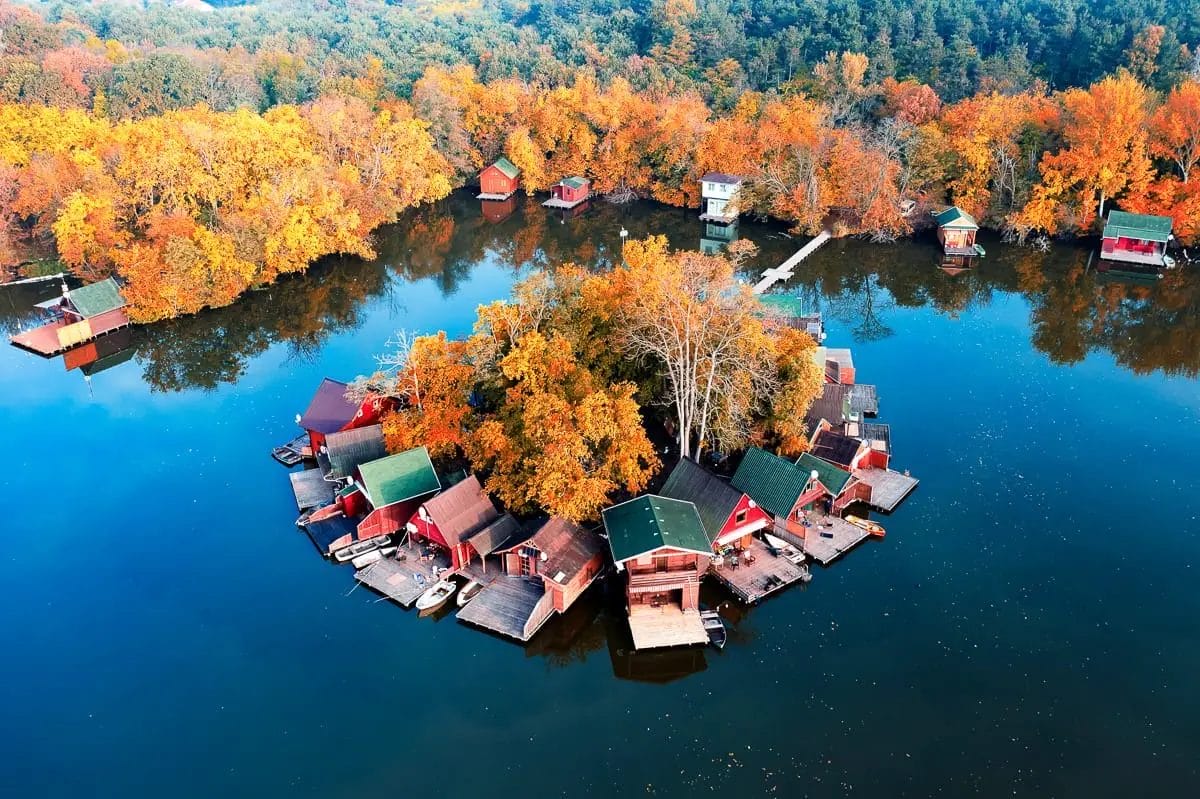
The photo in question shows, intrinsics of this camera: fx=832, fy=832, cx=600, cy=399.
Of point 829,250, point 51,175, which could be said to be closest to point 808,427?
point 829,250

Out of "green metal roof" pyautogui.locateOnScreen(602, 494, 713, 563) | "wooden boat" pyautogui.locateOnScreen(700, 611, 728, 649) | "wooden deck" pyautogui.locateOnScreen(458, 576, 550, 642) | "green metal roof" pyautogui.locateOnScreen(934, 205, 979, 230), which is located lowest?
"wooden boat" pyautogui.locateOnScreen(700, 611, 728, 649)

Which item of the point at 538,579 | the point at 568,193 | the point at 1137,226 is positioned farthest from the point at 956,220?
the point at 538,579

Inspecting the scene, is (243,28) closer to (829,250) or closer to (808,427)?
(829,250)

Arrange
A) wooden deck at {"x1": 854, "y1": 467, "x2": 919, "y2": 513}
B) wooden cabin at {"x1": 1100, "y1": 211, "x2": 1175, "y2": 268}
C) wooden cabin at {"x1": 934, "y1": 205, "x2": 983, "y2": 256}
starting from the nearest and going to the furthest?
wooden deck at {"x1": 854, "y1": 467, "x2": 919, "y2": 513} → wooden cabin at {"x1": 1100, "y1": 211, "x2": 1175, "y2": 268} → wooden cabin at {"x1": 934, "y1": 205, "x2": 983, "y2": 256}

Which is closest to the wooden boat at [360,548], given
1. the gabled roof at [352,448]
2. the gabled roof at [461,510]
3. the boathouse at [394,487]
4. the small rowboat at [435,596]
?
the boathouse at [394,487]

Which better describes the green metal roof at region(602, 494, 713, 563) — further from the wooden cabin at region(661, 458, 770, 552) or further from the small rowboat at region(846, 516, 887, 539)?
the small rowboat at region(846, 516, 887, 539)

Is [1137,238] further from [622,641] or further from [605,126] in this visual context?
[622,641]

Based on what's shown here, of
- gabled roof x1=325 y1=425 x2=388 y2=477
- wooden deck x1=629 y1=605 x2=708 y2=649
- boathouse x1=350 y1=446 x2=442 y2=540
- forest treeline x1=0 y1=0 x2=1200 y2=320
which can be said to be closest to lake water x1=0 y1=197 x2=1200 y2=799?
wooden deck x1=629 y1=605 x2=708 y2=649
